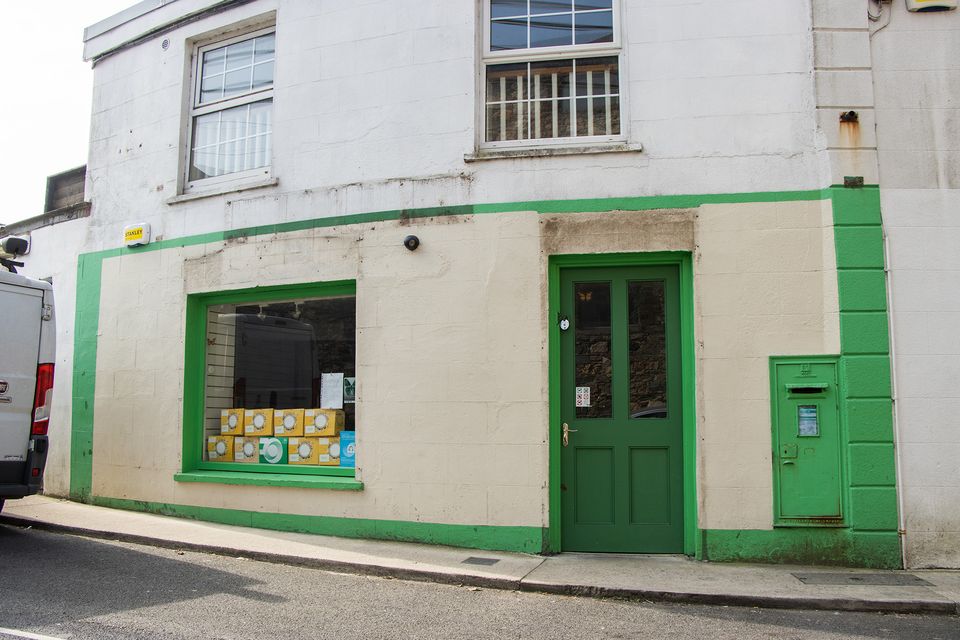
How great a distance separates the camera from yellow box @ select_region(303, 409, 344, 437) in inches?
311

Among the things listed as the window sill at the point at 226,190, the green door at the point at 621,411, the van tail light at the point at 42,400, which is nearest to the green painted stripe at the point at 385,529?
the green door at the point at 621,411

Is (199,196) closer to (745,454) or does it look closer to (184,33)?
(184,33)

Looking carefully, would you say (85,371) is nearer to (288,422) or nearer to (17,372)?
(17,372)

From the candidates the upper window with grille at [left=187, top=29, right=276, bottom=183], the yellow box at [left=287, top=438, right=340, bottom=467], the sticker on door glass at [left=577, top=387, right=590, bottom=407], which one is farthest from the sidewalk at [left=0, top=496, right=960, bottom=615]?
the upper window with grille at [left=187, top=29, right=276, bottom=183]

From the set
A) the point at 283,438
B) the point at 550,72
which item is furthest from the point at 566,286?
the point at 283,438

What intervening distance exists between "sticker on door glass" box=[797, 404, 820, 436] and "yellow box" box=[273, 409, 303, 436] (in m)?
4.81

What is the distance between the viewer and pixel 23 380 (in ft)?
23.0

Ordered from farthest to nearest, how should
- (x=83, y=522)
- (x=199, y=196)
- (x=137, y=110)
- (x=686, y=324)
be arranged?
1. (x=137, y=110)
2. (x=199, y=196)
3. (x=83, y=522)
4. (x=686, y=324)

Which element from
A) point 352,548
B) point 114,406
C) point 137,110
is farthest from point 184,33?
point 352,548

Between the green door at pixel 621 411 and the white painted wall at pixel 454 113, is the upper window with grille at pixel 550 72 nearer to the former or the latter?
the white painted wall at pixel 454 113

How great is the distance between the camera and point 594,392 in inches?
275

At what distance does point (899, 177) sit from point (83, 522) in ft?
27.3

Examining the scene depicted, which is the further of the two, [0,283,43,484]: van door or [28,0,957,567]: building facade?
[0,283,43,484]: van door

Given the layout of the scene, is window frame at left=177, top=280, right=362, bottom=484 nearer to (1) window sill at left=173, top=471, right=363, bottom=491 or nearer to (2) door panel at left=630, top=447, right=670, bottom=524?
(1) window sill at left=173, top=471, right=363, bottom=491
